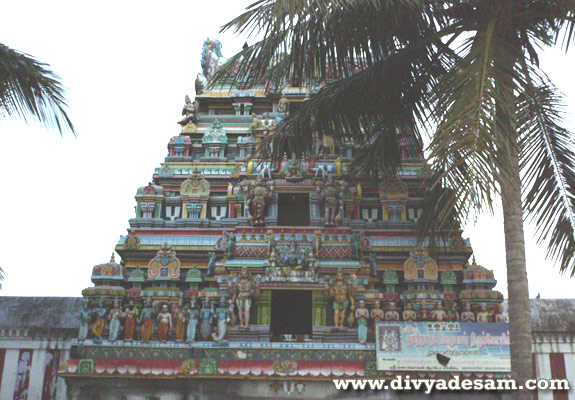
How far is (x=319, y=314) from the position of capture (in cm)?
1606

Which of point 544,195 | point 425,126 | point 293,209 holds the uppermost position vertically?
point 293,209

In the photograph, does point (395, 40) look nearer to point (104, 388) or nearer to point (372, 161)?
point (372, 161)

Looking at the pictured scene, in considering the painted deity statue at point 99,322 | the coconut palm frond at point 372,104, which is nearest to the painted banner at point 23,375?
the painted deity statue at point 99,322

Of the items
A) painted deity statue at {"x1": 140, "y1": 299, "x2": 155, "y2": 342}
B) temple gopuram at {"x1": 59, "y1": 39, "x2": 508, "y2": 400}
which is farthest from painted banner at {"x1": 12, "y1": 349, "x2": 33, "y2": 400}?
painted deity statue at {"x1": 140, "y1": 299, "x2": 155, "y2": 342}

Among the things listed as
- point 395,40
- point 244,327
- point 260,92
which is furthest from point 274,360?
point 260,92

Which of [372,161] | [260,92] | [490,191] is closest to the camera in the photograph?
[490,191]

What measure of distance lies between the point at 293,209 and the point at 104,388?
289 inches

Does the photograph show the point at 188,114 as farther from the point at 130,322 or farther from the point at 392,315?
the point at 392,315

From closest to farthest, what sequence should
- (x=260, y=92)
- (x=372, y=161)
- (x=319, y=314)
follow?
(x=372, y=161) < (x=319, y=314) < (x=260, y=92)

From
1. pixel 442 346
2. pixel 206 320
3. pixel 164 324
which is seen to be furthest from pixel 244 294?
pixel 442 346

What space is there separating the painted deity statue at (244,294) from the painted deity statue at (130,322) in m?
2.58

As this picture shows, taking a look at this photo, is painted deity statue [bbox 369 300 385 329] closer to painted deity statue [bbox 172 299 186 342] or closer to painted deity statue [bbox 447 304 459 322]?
painted deity statue [bbox 447 304 459 322]

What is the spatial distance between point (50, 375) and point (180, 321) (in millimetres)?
5181

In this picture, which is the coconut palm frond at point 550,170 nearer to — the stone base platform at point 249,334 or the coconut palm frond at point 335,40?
the coconut palm frond at point 335,40
